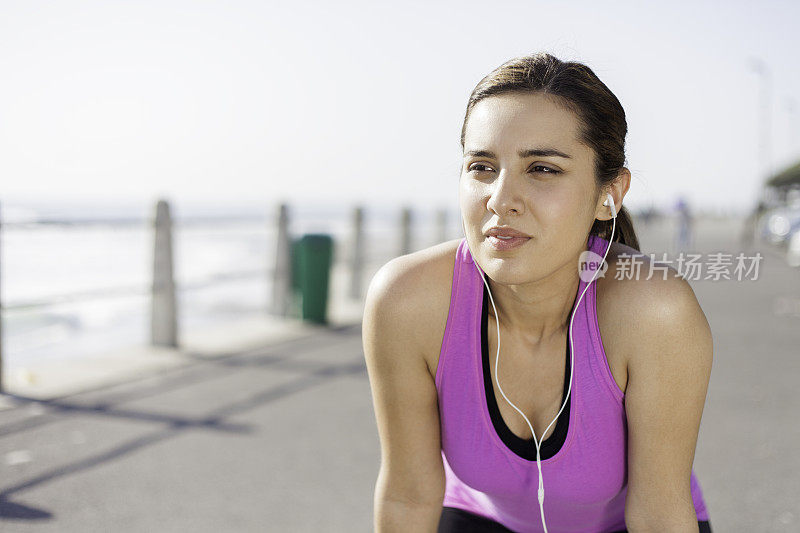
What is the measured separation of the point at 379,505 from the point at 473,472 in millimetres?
296

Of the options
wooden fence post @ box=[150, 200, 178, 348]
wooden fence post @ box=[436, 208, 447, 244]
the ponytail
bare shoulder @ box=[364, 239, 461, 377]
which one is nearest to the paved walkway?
wooden fence post @ box=[150, 200, 178, 348]

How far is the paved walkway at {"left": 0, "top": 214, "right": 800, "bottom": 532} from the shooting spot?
138 inches

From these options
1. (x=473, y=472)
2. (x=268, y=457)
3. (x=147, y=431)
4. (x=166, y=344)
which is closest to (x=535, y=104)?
(x=473, y=472)

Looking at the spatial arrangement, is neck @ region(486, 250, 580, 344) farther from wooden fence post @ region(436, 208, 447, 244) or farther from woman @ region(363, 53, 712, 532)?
wooden fence post @ region(436, 208, 447, 244)

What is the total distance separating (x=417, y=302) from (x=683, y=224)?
72.8ft

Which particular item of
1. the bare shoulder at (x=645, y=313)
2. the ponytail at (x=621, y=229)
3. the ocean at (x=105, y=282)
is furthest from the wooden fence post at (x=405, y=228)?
the bare shoulder at (x=645, y=313)

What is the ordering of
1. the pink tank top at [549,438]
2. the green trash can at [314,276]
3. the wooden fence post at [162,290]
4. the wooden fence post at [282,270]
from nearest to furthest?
the pink tank top at [549,438] < the wooden fence post at [162,290] < the green trash can at [314,276] < the wooden fence post at [282,270]

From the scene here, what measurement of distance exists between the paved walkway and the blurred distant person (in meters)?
15.9

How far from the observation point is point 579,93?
6.07 feet

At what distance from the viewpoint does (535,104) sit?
1.82 metres

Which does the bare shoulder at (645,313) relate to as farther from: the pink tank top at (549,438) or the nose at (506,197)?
the nose at (506,197)

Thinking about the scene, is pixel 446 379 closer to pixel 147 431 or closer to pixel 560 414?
pixel 560 414

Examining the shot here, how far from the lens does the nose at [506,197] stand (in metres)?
1.83

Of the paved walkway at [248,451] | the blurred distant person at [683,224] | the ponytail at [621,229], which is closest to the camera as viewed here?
the ponytail at [621,229]
